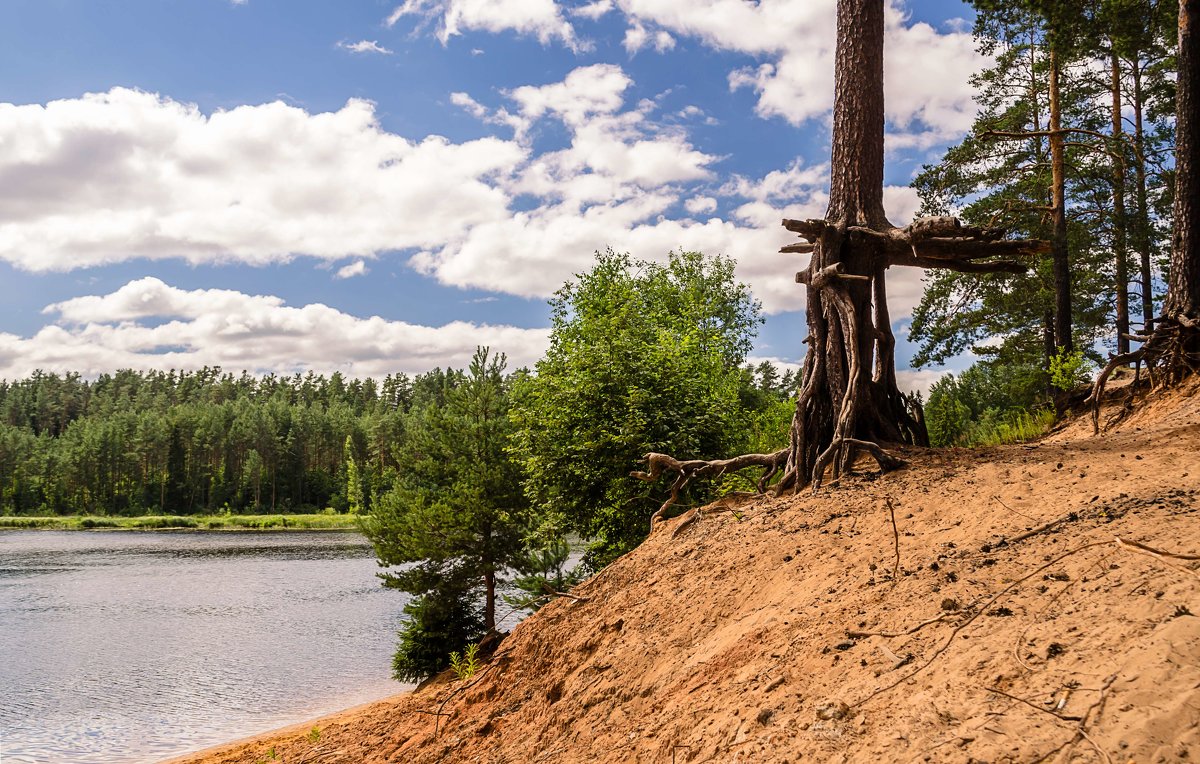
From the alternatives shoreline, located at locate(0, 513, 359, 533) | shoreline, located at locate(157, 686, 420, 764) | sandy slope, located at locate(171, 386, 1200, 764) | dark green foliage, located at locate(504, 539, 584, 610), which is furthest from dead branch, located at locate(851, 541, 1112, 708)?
shoreline, located at locate(0, 513, 359, 533)

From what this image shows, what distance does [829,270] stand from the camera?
767cm

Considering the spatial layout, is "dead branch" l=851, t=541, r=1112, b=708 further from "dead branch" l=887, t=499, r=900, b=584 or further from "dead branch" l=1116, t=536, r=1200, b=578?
"dead branch" l=887, t=499, r=900, b=584

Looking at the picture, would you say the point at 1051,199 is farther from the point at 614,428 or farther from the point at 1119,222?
the point at 614,428

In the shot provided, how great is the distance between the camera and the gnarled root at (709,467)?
8180mm

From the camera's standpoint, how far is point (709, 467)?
8.77m

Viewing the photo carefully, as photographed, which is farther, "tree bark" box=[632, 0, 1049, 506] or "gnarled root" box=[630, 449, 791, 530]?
"gnarled root" box=[630, 449, 791, 530]

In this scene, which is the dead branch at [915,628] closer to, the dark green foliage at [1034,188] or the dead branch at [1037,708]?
the dead branch at [1037,708]

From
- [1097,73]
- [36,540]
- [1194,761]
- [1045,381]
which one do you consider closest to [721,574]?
[1194,761]

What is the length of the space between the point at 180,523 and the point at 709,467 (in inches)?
3103

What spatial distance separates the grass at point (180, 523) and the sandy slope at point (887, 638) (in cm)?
6912

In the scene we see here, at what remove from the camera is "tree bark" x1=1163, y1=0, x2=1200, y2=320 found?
31.9 feet

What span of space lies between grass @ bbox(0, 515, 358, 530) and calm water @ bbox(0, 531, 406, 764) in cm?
3171

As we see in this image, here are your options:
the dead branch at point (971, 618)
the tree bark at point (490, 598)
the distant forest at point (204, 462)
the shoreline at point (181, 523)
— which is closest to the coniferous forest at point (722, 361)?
the tree bark at point (490, 598)

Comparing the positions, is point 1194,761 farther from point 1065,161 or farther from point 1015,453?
point 1065,161
